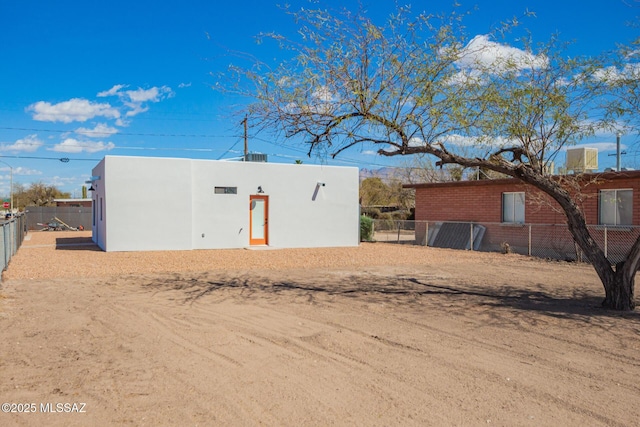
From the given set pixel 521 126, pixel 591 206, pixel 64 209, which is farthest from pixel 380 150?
pixel 64 209

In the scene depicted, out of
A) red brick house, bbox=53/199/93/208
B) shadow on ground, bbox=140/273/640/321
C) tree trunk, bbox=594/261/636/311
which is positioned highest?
red brick house, bbox=53/199/93/208

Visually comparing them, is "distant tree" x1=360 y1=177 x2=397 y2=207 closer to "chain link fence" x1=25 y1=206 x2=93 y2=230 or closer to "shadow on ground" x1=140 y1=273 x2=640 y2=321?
"chain link fence" x1=25 y1=206 x2=93 y2=230

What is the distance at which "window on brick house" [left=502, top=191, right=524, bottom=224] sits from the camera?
20391 millimetres

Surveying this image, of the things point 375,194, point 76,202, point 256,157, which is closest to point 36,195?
point 76,202

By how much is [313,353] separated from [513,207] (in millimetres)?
16865

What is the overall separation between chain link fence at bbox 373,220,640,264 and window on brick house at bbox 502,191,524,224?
16.7 inches

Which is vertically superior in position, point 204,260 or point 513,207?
point 513,207

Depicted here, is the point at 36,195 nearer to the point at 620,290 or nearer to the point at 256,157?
the point at 256,157

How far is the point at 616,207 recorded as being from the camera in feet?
56.4

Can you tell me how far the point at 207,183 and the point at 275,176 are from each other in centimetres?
288

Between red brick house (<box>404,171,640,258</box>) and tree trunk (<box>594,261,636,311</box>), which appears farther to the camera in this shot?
red brick house (<box>404,171,640,258</box>)

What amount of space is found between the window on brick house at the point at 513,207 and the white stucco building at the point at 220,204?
6.29 meters

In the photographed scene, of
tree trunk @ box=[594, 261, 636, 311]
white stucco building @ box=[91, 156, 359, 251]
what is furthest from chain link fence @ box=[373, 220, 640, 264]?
tree trunk @ box=[594, 261, 636, 311]

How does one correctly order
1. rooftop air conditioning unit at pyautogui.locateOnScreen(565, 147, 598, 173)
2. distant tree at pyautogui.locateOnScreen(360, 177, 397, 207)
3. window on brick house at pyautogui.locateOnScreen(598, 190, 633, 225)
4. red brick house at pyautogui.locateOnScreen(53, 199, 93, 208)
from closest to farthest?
window on brick house at pyautogui.locateOnScreen(598, 190, 633, 225) < rooftop air conditioning unit at pyautogui.locateOnScreen(565, 147, 598, 173) < distant tree at pyautogui.locateOnScreen(360, 177, 397, 207) < red brick house at pyautogui.locateOnScreen(53, 199, 93, 208)
